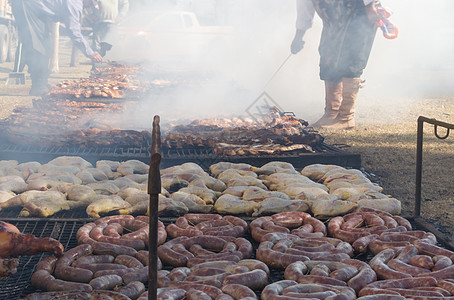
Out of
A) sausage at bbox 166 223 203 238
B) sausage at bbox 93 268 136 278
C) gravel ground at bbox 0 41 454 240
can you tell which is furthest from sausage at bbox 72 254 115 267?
gravel ground at bbox 0 41 454 240

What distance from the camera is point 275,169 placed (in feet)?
16.9

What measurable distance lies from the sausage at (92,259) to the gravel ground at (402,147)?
310 centimetres

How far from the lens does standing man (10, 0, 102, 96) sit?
1144 cm

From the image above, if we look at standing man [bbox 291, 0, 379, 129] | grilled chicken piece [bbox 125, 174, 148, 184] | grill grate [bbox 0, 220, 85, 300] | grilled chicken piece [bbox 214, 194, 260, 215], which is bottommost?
grill grate [bbox 0, 220, 85, 300]

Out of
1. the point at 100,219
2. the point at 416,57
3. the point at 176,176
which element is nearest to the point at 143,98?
the point at 176,176

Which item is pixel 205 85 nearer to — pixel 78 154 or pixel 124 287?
pixel 78 154

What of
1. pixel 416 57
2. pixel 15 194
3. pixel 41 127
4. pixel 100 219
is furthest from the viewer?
pixel 416 57

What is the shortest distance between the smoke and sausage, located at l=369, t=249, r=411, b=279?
6.13 meters

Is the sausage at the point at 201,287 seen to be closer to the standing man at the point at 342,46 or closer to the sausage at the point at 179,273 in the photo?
the sausage at the point at 179,273

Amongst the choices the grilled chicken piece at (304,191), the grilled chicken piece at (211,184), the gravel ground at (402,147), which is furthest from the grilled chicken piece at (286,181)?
the gravel ground at (402,147)

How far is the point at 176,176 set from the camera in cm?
473

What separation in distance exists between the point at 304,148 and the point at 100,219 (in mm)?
3147

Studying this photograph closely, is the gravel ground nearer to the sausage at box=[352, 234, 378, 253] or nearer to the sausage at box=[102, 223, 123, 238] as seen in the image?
the sausage at box=[352, 234, 378, 253]

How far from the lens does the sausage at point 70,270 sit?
8.88ft
